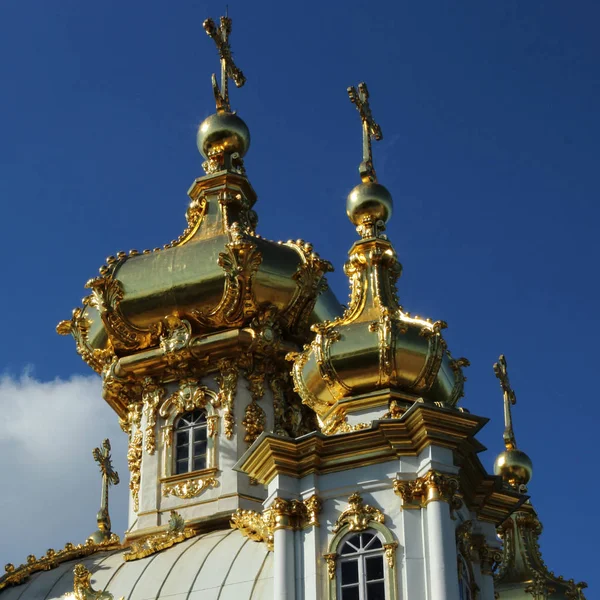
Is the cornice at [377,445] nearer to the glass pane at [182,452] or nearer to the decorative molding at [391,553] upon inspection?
the decorative molding at [391,553]

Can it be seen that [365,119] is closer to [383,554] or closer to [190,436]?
[190,436]

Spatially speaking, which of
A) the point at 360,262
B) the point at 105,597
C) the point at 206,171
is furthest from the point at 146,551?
the point at 206,171

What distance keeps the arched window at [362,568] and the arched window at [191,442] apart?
18.0 feet

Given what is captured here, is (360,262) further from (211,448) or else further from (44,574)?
(44,574)

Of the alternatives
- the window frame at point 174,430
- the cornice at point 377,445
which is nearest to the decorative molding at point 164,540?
the window frame at point 174,430

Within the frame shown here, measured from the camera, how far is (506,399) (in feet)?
95.0

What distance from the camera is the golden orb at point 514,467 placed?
28809 mm

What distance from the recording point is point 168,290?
26.0 metres

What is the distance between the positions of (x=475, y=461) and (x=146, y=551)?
5.19m

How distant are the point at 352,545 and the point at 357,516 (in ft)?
1.16

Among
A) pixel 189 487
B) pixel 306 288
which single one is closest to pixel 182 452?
pixel 189 487

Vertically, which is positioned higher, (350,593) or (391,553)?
(391,553)

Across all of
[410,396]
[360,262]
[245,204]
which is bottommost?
[410,396]

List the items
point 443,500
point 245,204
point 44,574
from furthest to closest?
point 245,204
point 44,574
point 443,500
